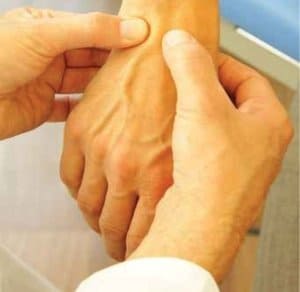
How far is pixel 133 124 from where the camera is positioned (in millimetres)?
876

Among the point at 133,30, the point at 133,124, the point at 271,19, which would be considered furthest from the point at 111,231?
the point at 271,19

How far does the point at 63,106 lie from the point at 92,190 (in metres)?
0.14

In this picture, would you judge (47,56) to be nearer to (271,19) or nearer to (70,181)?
(70,181)

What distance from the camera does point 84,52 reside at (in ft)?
3.15

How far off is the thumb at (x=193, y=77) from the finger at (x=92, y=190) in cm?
16

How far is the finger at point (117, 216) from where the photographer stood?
889 millimetres

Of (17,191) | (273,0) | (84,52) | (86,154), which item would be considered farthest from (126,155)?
(273,0)

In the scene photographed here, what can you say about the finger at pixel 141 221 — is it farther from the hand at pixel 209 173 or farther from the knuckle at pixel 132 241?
the hand at pixel 209 173

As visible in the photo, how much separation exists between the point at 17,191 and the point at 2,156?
2.3 inches

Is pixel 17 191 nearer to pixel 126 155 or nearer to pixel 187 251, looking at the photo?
pixel 126 155

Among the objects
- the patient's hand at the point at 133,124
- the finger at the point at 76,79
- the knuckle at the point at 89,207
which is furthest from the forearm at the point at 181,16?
the knuckle at the point at 89,207

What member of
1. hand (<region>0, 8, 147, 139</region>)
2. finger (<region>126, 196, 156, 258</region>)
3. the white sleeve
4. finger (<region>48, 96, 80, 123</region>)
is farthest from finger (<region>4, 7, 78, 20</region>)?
the white sleeve

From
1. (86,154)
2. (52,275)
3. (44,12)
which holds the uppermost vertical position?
(44,12)

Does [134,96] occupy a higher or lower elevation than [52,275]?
higher
